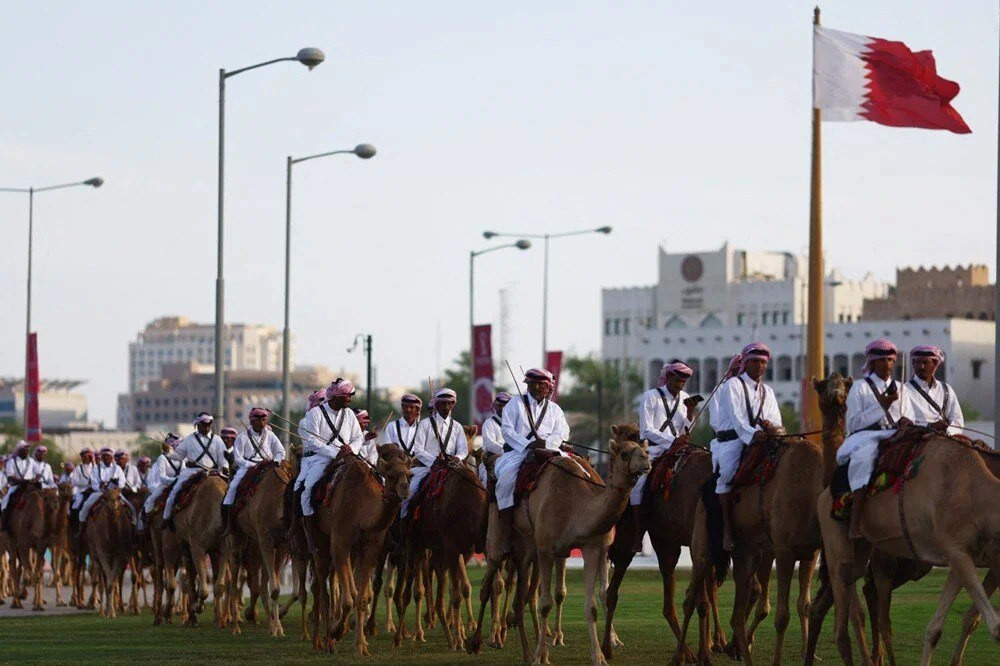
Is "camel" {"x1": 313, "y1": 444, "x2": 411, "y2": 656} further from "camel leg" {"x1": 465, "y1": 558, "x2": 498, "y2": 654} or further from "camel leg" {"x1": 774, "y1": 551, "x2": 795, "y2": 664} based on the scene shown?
"camel leg" {"x1": 774, "y1": 551, "x2": 795, "y2": 664}

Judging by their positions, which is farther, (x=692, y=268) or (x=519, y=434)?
(x=692, y=268)

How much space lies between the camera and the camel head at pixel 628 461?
1939cm

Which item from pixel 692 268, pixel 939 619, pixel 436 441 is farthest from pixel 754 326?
pixel 939 619

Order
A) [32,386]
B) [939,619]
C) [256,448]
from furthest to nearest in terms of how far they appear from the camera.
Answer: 1. [32,386]
2. [256,448]
3. [939,619]

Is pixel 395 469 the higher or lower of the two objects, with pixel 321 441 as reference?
lower

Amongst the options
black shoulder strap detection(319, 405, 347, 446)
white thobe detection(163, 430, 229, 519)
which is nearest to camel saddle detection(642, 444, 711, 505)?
black shoulder strap detection(319, 405, 347, 446)

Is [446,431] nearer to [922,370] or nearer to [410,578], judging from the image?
[410,578]

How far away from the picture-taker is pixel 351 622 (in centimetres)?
2784

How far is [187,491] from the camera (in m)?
29.7

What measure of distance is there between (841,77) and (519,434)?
29.1 feet

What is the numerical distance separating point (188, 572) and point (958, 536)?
15.8 meters

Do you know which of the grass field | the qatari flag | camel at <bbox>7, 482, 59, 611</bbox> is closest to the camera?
the grass field

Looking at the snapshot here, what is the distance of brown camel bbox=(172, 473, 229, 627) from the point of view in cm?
2873

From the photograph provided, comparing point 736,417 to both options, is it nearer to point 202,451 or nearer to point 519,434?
point 519,434
